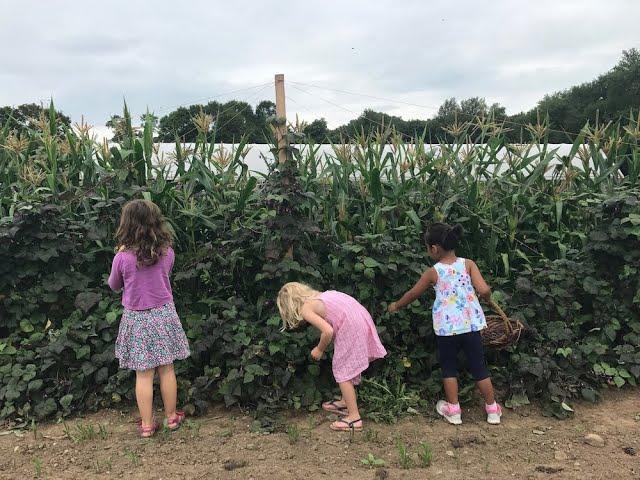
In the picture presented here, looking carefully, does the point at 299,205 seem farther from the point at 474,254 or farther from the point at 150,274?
the point at 474,254

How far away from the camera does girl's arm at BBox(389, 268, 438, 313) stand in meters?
3.18

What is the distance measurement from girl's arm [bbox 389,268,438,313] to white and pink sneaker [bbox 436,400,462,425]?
66 cm

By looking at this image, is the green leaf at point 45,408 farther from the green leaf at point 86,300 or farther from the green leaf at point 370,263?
the green leaf at point 370,263

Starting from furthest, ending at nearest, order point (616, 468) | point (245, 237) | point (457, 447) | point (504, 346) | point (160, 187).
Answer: point (160, 187) < point (245, 237) < point (504, 346) < point (457, 447) < point (616, 468)

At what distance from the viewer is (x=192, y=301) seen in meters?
3.79

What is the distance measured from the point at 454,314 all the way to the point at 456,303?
68 mm

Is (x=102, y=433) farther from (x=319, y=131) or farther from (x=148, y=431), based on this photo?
(x=319, y=131)

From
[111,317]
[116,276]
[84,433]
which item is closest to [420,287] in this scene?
[116,276]

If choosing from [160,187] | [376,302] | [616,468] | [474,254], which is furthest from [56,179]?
[616,468]

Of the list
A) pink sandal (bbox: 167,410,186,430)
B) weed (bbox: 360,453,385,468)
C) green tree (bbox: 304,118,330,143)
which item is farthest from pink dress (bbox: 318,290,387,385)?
green tree (bbox: 304,118,330,143)

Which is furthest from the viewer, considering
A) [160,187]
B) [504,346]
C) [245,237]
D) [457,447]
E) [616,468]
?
[160,187]

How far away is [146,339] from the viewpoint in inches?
119

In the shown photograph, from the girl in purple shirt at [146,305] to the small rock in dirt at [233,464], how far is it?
553mm

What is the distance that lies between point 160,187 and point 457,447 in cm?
276
